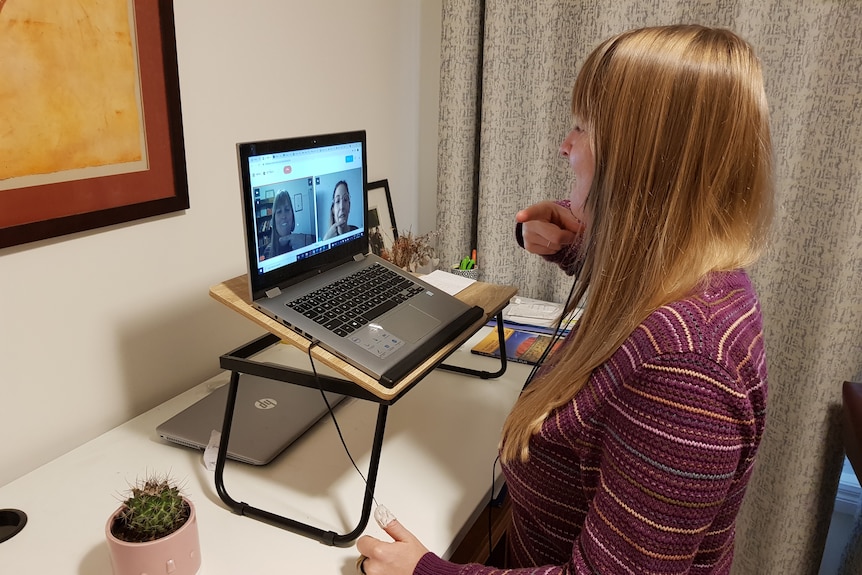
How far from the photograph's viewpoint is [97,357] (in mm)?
1103

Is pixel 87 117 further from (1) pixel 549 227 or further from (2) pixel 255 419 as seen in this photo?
(1) pixel 549 227

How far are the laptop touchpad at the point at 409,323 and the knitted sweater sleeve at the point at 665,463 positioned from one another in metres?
0.36

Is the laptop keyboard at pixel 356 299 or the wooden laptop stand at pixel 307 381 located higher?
the laptop keyboard at pixel 356 299

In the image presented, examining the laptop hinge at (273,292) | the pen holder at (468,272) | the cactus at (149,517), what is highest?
the laptop hinge at (273,292)

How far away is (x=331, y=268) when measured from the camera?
110cm

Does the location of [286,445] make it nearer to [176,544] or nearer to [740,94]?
[176,544]

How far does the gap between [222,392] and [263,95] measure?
24.8 inches

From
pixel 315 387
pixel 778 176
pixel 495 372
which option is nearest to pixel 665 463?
pixel 315 387

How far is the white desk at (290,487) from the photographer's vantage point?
2.79 feet

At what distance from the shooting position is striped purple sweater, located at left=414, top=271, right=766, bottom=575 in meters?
0.62

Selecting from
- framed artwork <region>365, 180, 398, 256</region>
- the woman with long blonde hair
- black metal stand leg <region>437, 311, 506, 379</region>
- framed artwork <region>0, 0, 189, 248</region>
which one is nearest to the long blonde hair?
the woman with long blonde hair

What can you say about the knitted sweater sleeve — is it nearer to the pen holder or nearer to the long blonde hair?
the long blonde hair

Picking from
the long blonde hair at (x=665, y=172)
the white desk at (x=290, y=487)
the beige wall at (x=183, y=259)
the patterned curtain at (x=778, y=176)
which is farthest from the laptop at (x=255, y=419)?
the patterned curtain at (x=778, y=176)

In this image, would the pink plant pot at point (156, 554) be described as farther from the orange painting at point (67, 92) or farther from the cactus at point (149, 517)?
the orange painting at point (67, 92)
